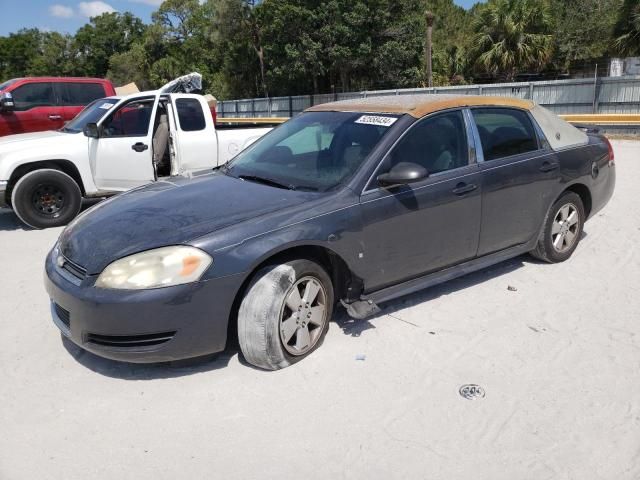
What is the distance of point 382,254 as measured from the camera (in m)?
3.76

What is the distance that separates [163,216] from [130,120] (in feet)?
16.0

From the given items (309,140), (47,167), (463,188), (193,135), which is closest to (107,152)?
(47,167)

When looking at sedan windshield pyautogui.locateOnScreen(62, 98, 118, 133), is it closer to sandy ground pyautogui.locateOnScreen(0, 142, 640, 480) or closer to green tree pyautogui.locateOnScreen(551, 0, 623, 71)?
sandy ground pyautogui.locateOnScreen(0, 142, 640, 480)

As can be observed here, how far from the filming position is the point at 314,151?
13.8 feet

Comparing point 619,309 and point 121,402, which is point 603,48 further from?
point 121,402

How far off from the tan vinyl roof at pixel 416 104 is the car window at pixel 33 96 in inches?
344

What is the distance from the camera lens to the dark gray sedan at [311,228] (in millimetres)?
3117

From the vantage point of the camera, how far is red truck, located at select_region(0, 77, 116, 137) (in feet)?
35.4

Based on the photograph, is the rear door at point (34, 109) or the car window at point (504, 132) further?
the rear door at point (34, 109)

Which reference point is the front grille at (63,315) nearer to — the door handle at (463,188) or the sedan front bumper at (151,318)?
the sedan front bumper at (151,318)

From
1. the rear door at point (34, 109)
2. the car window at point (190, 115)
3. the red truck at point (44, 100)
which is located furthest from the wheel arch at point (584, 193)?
the rear door at point (34, 109)

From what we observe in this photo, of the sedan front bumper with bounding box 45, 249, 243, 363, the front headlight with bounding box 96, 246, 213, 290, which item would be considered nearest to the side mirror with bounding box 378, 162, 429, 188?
the sedan front bumper with bounding box 45, 249, 243, 363

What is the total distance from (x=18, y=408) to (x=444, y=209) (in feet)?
9.89

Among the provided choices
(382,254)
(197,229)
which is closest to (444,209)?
(382,254)
